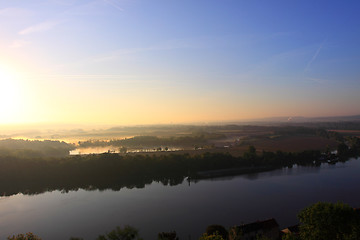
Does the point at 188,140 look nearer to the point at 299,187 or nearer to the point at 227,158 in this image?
the point at 227,158

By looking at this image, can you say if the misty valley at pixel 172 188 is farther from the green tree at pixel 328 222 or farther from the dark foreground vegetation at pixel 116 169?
the green tree at pixel 328 222

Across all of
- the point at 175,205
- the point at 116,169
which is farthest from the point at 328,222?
the point at 116,169

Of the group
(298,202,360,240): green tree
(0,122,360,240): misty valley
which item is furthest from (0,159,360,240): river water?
(298,202,360,240): green tree

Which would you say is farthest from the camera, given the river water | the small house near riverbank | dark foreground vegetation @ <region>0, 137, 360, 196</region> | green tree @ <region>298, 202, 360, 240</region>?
dark foreground vegetation @ <region>0, 137, 360, 196</region>

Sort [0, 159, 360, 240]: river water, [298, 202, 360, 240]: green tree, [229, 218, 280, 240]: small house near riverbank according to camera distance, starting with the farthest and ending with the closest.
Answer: [0, 159, 360, 240]: river water → [229, 218, 280, 240]: small house near riverbank → [298, 202, 360, 240]: green tree

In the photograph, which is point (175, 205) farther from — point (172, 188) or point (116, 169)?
point (116, 169)

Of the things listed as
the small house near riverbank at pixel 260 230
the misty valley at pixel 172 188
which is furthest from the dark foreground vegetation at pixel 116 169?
the small house near riverbank at pixel 260 230

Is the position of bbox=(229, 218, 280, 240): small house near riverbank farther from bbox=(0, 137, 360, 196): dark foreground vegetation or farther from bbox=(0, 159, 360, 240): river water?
bbox=(0, 137, 360, 196): dark foreground vegetation
